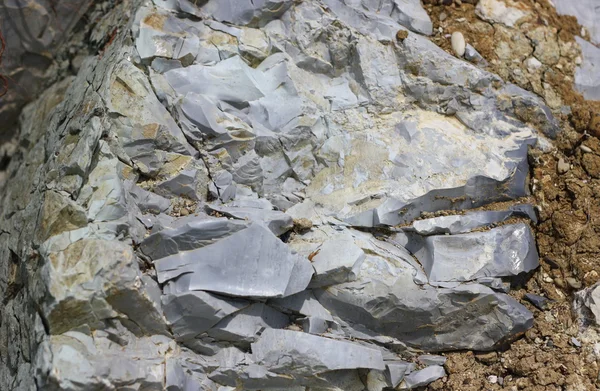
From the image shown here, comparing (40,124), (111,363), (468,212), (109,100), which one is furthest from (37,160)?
(468,212)

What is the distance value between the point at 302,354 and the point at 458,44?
2.34 metres

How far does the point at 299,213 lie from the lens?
3.67 m

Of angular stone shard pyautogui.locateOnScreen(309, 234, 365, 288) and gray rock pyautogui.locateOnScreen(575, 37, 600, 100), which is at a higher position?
gray rock pyautogui.locateOnScreen(575, 37, 600, 100)

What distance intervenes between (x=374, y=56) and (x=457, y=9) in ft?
2.79

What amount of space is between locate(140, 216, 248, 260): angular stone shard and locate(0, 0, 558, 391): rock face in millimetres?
11

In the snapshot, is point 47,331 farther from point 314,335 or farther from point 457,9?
point 457,9

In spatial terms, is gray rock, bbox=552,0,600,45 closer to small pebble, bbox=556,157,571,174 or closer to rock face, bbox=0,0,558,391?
rock face, bbox=0,0,558,391

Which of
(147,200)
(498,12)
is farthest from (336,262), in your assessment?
(498,12)

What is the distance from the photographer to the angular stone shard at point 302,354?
328cm

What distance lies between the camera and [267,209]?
3.60 m

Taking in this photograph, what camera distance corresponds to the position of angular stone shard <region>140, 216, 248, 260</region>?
10.7ft

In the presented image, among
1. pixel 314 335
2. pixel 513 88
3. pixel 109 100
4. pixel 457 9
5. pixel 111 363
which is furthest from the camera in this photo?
pixel 457 9

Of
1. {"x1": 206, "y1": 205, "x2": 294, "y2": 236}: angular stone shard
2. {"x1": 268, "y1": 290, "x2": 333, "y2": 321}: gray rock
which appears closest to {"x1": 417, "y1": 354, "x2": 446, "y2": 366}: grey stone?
{"x1": 268, "y1": 290, "x2": 333, "y2": 321}: gray rock

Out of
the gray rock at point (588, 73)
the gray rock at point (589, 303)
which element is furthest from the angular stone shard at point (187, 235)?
the gray rock at point (588, 73)
